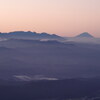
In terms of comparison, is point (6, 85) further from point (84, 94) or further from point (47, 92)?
point (84, 94)

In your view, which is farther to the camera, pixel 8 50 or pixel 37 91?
pixel 8 50

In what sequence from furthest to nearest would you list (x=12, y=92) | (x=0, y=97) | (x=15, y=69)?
(x=15, y=69) < (x=12, y=92) < (x=0, y=97)

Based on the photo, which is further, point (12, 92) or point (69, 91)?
point (69, 91)

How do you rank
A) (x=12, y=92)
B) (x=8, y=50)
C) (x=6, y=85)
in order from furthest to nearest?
(x=8, y=50), (x=6, y=85), (x=12, y=92)

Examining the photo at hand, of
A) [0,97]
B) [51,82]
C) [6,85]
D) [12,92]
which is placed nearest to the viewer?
[0,97]

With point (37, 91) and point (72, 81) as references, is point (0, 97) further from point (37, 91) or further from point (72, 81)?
point (72, 81)

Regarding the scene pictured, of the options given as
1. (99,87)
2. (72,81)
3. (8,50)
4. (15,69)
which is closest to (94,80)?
(72,81)

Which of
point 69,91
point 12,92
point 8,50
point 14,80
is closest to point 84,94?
point 69,91

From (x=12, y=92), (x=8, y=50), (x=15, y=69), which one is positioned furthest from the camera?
(x=8, y=50)
